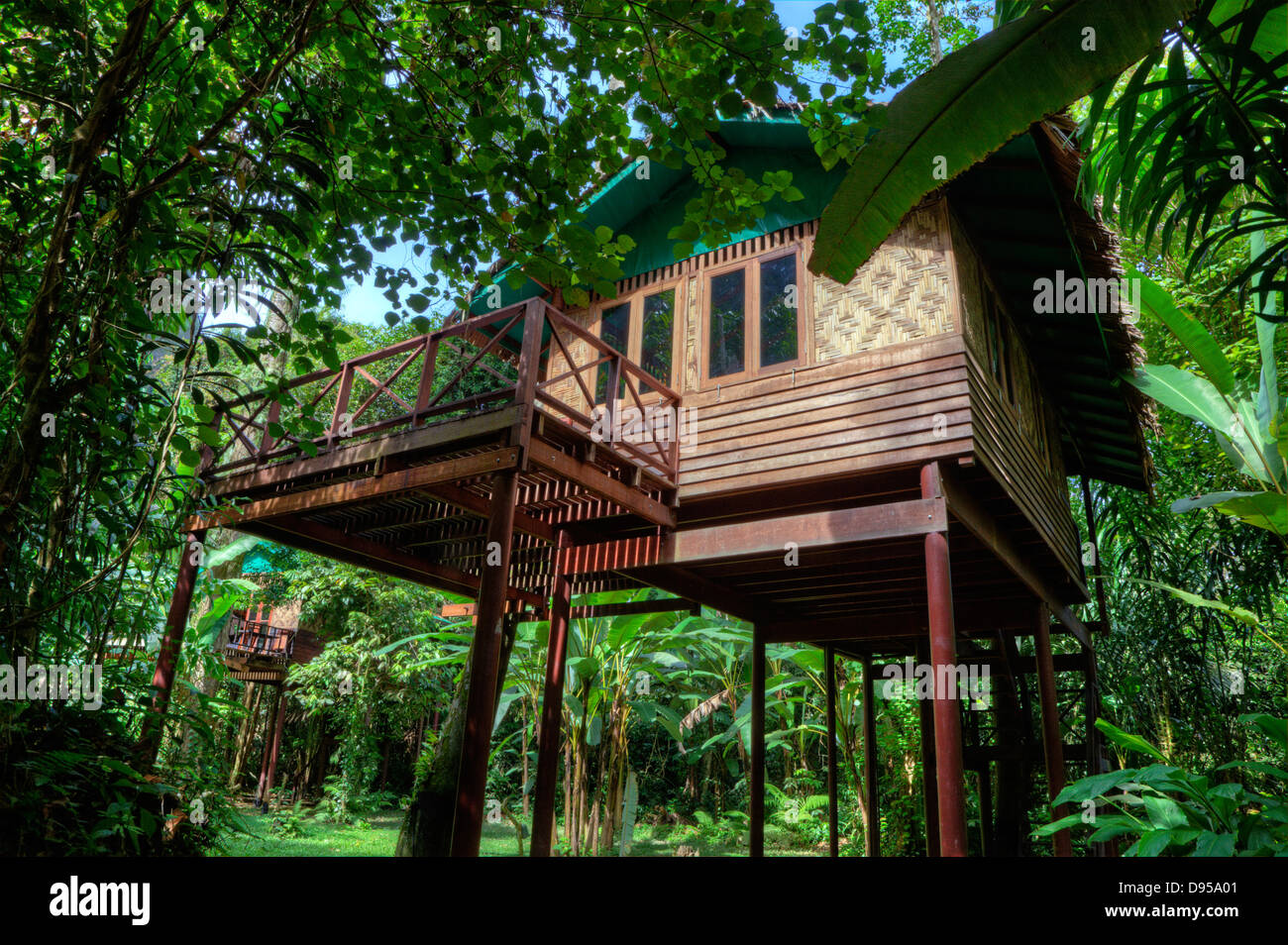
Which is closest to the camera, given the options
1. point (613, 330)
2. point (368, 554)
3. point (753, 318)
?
point (753, 318)

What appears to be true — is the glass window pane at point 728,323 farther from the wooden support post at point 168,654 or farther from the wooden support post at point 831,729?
the wooden support post at point 168,654

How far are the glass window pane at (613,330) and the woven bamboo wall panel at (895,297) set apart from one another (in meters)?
2.31

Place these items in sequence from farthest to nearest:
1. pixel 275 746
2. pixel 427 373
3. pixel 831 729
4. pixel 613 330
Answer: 1. pixel 275 746
2. pixel 831 729
3. pixel 613 330
4. pixel 427 373

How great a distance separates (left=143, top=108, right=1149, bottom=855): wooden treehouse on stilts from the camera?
6328 millimetres

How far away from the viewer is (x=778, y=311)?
312 inches

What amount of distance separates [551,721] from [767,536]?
2937 millimetres

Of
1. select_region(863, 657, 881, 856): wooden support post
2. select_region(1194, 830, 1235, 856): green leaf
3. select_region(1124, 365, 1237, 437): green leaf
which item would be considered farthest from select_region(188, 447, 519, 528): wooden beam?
select_region(863, 657, 881, 856): wooden support post

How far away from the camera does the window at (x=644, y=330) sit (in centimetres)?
861

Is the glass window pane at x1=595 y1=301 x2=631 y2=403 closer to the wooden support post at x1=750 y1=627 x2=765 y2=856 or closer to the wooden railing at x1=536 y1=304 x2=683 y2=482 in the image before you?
the wooden railing at x1=536 y1=304 x2=683 y2=482

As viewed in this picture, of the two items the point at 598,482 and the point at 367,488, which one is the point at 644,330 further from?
the point at 367,488

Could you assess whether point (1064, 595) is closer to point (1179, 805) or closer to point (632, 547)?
point (632, 547)

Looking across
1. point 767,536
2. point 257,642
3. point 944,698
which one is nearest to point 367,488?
point 767,536

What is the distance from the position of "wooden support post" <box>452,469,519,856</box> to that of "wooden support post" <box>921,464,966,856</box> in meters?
3.08
